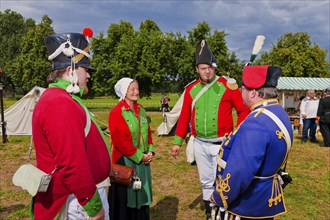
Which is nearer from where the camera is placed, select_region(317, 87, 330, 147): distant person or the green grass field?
the green grass field

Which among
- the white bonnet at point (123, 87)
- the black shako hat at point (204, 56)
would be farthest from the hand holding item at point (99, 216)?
the black shako hat at point (204, 56)

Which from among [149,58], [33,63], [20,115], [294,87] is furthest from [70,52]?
[33,63]

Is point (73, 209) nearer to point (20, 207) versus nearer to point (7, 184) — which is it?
point (20, 207)

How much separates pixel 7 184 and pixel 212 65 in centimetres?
557

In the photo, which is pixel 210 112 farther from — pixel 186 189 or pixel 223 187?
pixel 186 189

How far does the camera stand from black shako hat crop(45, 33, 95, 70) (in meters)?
2.14

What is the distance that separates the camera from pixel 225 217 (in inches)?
93.7

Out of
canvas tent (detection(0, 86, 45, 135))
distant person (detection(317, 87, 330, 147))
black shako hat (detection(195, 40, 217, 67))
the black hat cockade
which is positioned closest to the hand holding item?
the black hat cockade

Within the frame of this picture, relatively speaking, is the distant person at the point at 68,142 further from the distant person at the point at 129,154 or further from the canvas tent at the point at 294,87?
the canvas tent at the point at 294,87

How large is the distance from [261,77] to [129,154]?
2.05m

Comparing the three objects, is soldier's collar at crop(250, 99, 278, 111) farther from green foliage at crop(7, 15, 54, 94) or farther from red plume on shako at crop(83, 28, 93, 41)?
green foliage at crop(7, 15, 54, 94)

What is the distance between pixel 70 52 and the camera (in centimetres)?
213

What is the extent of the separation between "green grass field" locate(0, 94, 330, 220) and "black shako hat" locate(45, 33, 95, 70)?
11.1ft

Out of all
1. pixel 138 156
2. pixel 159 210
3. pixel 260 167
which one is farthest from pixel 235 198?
pixel 159 210
